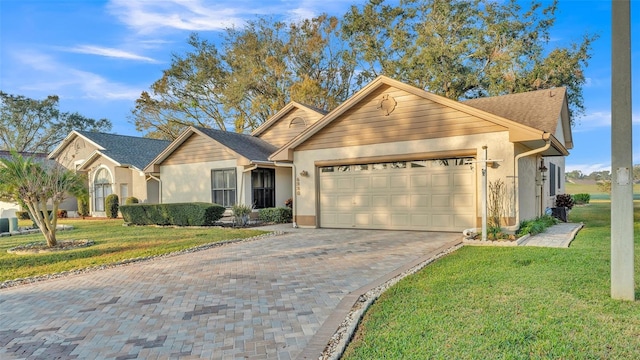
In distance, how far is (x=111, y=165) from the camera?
78.2ft

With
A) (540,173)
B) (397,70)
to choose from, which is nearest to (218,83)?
(397,70)

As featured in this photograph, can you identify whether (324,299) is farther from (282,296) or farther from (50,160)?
(50,160)

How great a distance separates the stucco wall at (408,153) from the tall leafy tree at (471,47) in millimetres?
14339

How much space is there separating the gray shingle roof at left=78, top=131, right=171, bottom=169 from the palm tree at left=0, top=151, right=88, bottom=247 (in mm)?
11972

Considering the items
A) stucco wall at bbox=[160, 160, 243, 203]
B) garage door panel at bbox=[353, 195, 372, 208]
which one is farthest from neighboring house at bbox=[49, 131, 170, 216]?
garage door panel at bbox=[353, 195, 372, 208]

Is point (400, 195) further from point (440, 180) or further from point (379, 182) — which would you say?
point (440, 180)

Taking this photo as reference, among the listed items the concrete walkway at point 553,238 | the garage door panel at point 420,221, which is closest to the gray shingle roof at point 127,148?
the garage door panel at point 420,221

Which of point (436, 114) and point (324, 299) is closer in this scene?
point (324, 299)

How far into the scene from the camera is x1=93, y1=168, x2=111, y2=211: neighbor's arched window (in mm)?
24141

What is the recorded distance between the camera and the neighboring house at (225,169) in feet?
58.2

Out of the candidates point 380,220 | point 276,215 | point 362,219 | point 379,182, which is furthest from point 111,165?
point 380,220

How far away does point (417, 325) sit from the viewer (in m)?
4.11

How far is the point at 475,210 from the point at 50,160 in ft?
101

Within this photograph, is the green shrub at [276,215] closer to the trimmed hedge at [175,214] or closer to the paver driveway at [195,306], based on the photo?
the trimmed hedge at [175,214]
